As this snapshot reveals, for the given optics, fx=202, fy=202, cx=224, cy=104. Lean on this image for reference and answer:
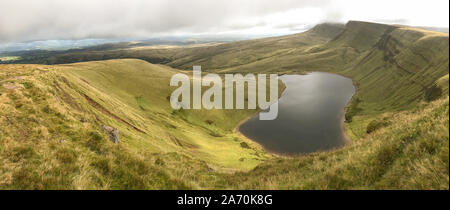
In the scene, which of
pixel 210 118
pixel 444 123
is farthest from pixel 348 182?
pixel 210 118

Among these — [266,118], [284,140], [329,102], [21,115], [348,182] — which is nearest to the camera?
[348,182]

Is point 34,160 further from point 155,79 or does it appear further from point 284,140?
point 155,79

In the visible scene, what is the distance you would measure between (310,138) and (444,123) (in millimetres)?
93521

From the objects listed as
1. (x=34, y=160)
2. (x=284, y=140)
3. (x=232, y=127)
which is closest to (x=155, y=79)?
(x=232, y=127)

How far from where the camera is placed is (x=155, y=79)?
129500mm

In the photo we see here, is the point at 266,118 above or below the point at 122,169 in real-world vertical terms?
below

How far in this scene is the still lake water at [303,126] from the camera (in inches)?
3529

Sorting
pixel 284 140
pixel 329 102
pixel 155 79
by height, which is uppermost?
pixel 155 79

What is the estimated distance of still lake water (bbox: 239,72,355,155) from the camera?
89625mm

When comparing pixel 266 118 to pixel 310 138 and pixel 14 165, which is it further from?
pixel 14 165

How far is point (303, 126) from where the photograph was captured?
108 m

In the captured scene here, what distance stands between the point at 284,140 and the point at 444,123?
295ft
